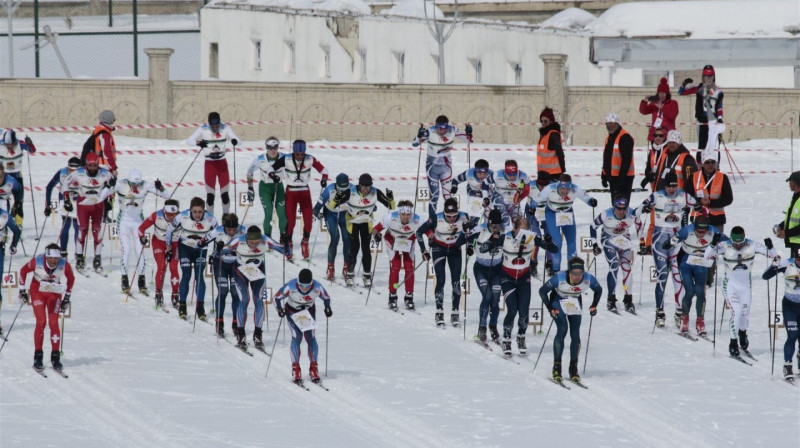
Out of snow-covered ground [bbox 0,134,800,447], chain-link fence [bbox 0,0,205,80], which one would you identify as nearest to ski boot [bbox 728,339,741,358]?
snow-covered ground [bbox 0,134,800,447]

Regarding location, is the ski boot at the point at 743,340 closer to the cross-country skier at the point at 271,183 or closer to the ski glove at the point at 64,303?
the cross-country skier at the point at 271,183

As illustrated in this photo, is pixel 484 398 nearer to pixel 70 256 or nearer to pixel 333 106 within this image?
pixel 70 256

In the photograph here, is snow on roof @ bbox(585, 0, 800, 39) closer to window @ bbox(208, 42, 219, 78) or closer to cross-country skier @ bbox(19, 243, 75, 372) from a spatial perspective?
window @ bbox(208, 42, 219, 78)

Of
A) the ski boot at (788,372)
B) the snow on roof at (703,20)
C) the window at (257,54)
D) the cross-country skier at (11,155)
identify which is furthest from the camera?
the window at (257,54)

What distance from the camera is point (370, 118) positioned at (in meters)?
37.3

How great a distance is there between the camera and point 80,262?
80.9 ft

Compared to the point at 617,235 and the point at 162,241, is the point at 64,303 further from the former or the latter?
the point at 617,235

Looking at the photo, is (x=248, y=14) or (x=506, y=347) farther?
(x=248, y=14)

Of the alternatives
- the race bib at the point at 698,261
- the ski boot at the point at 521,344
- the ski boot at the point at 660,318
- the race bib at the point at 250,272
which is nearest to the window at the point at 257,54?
the ski boot at the point at 660,318

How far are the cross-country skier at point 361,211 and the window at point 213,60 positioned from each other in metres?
26.4

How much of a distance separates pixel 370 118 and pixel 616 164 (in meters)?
13.1

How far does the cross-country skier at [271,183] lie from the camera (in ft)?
81.7

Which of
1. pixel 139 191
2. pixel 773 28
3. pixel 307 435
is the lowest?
pixel 307 435

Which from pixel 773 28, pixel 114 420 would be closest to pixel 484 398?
pixel 114 420
